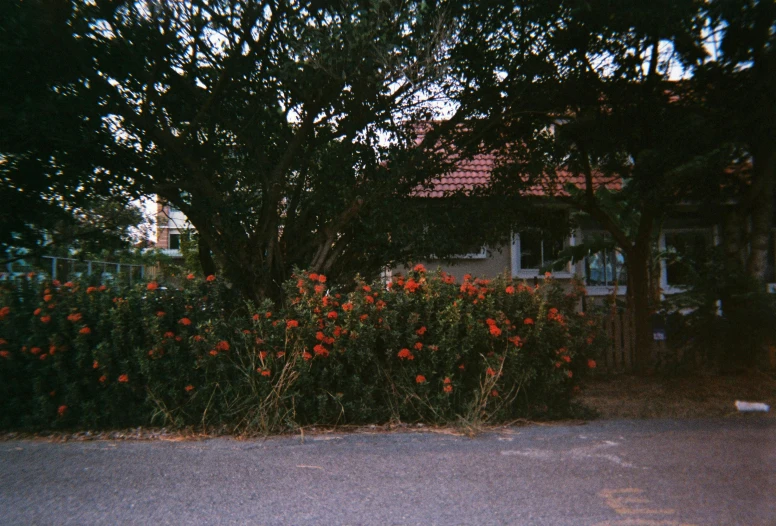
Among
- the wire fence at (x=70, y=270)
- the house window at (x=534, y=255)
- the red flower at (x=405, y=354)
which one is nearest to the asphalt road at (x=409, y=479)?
the red flower at (x=405, y=354)

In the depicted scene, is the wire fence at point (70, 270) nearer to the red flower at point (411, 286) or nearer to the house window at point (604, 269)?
the red flower at point (411, 286)

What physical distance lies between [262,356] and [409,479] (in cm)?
208

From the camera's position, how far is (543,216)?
9719 mm

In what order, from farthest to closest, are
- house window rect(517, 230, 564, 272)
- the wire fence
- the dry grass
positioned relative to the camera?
house window rect(517, 230, 564, 272)
the dry grass
the wire fence

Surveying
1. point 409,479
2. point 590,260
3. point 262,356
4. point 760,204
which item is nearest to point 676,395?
point 760,204

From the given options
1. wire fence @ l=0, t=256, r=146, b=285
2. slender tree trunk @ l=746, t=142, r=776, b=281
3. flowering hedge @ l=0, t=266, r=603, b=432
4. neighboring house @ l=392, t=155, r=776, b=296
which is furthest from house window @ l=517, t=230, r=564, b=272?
flowering hedge @ l=0, t=266, r=603, b=432

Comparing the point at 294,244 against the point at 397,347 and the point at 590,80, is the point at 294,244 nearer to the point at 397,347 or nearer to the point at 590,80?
the point at 397,347

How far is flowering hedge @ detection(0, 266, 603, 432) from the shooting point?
6504 mm

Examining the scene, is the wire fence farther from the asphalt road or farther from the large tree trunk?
the large tree trunk

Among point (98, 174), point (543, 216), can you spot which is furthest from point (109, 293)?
point (543, 216)

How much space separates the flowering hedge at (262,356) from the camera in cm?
650

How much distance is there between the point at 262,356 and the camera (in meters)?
6.48

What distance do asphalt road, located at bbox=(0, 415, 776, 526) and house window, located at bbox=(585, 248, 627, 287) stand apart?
31.7 feet

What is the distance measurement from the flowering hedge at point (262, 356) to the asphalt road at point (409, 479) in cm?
40
